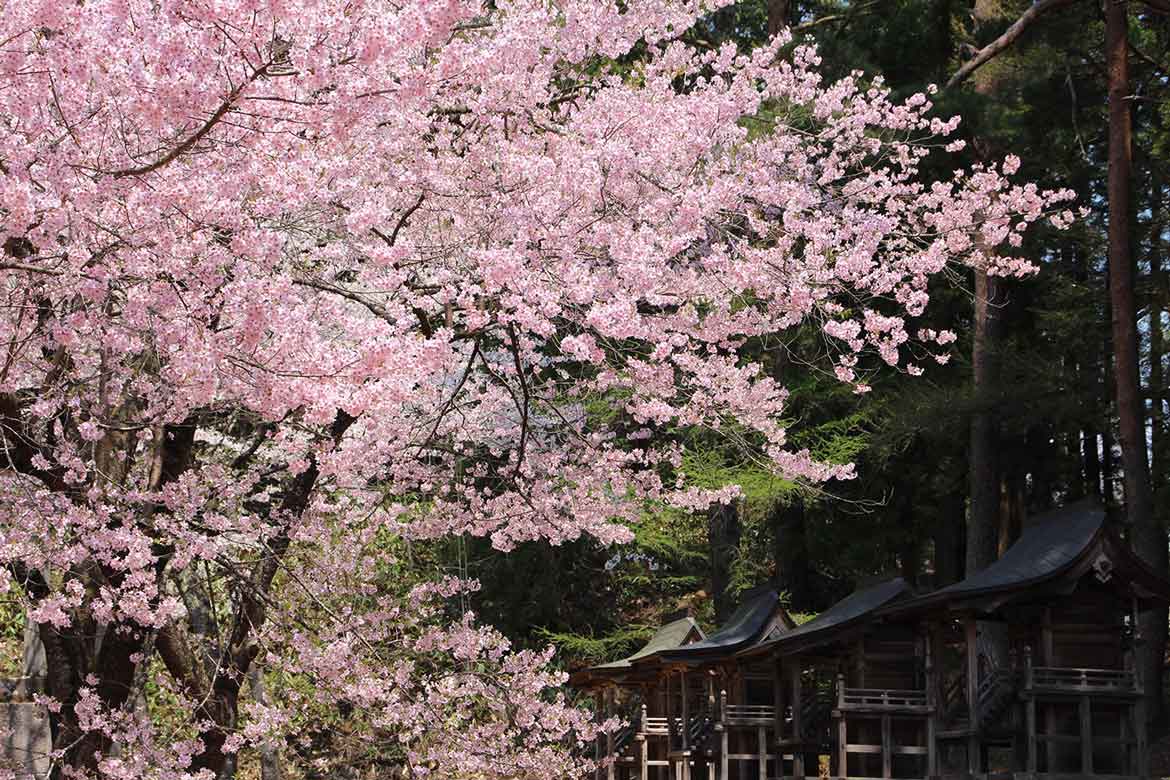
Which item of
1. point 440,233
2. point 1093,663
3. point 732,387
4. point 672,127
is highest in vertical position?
point 672,127

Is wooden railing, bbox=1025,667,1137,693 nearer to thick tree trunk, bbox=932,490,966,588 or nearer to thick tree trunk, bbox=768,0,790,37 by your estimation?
thick tree trunk, bbox=932,490,966,588

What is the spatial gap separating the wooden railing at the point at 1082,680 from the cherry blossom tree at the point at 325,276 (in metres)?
5.06

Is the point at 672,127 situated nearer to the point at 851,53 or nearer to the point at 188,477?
the point at 188,477

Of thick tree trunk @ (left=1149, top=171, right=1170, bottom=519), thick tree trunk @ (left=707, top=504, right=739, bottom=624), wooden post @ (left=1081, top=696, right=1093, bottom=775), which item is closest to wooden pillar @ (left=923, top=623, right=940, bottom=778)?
wooden post @ (left=1081, top=696, right=1093, bottom=775)

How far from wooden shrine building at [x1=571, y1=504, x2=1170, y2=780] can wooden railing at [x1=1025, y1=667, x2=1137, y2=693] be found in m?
0.02

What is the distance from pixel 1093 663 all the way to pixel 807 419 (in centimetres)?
1046

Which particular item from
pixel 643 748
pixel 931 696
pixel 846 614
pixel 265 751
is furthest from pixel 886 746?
pixel 265 751

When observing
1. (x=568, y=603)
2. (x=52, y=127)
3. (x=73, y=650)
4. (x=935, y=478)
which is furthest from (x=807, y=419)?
(x=52, y=127)

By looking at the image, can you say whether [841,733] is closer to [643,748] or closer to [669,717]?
[669,717]

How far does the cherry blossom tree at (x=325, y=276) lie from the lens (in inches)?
186

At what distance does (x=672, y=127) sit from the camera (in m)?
8.06

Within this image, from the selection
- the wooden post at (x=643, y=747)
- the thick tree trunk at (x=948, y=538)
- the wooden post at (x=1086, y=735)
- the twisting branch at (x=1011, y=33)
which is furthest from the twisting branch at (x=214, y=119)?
the thick tree trunk at (x=948, y=538)

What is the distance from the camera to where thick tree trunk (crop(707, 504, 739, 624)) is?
2478 cm

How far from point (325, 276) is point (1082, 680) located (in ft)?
31.2
